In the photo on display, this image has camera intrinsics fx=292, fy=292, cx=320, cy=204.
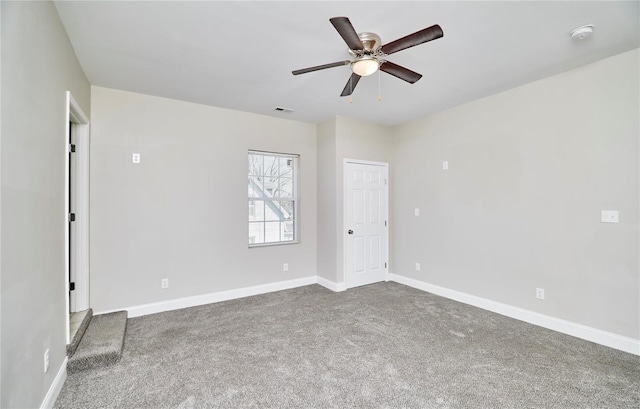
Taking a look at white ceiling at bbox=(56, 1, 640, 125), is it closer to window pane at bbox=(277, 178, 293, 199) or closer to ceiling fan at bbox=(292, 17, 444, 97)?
ceiling fan at bbox=(292, 17, 444, 97)

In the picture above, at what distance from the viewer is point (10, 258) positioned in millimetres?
1421

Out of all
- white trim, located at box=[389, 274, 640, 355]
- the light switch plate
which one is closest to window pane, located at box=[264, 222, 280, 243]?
white trim, located at box=[389, 274, 640, 355]

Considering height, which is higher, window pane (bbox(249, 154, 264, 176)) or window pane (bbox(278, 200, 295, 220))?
window pane (bbox(249, 154, 264, 176))

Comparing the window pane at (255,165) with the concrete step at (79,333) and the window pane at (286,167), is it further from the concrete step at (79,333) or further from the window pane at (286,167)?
the concrete step at (79,333)

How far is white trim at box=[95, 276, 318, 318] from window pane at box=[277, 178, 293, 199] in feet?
4.41

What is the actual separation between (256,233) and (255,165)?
1025 mm

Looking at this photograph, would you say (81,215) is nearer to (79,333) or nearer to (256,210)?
(79,333)

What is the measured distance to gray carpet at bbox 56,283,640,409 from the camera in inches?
78.3

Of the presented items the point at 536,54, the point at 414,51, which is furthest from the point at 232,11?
the point at 536,54

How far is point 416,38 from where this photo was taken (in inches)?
73.1

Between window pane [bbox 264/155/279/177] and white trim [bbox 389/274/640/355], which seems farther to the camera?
window pane [bbox 264/155/279/177]

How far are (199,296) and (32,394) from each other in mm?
2218

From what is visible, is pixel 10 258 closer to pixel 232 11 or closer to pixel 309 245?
pixel 232 11

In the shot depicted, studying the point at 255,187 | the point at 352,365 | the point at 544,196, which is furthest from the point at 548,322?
the point at 255,187
